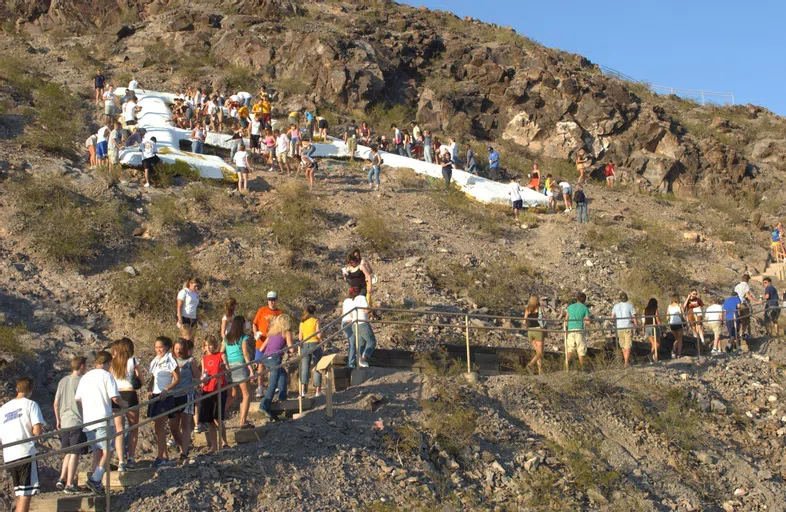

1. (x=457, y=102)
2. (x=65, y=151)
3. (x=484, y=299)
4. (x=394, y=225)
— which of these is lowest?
(x=484, y=299)

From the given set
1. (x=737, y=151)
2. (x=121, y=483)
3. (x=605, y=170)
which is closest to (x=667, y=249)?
(x=605, y=170)

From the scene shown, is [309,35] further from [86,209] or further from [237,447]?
[237,447]

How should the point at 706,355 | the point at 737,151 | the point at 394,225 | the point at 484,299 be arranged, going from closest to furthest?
the point at 706,355 → the point at 484,299 → the point at 394,225 → the point at 737,151

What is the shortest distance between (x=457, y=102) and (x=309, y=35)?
6.46m

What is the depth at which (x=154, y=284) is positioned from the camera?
15.4 m

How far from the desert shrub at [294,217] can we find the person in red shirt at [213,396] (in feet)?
29.3

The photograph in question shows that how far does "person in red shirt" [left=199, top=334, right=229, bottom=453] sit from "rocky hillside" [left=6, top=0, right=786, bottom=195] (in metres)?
22.2

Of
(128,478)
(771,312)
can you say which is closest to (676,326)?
(771,312)

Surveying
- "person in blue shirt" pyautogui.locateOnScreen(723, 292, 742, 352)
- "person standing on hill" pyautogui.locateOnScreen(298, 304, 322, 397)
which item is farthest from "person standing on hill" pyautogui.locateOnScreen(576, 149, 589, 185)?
"person standing on hill" pyautogui.locateOnScreen(298, 304, 322, 397)

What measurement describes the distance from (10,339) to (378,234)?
8663 mm

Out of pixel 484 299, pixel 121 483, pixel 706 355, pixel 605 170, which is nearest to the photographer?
pixel 121 483

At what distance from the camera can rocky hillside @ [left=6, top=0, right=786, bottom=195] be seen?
32.4 metres

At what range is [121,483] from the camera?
805 centimetres

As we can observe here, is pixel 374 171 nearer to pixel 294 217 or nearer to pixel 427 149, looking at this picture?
pixel 427 149
